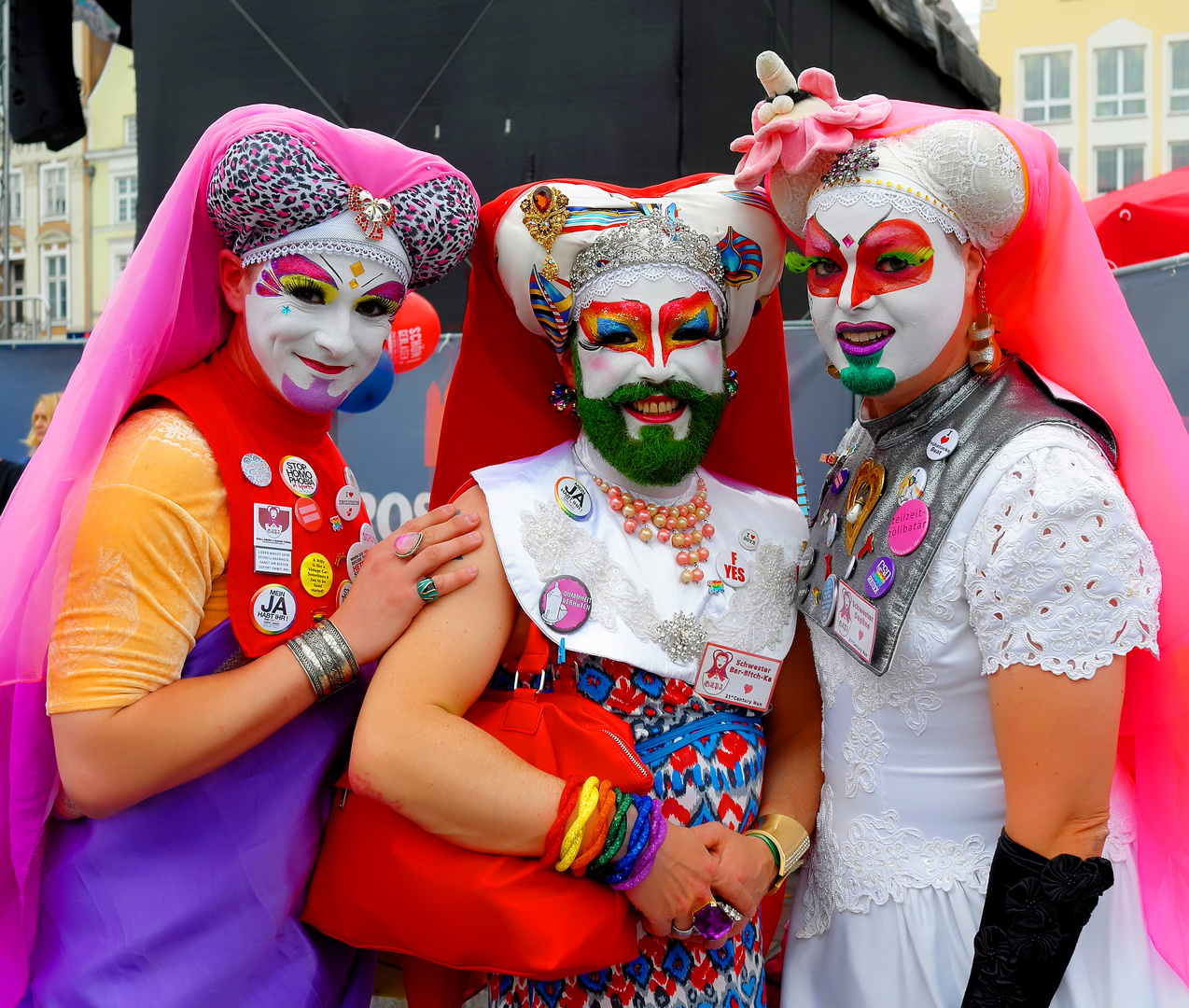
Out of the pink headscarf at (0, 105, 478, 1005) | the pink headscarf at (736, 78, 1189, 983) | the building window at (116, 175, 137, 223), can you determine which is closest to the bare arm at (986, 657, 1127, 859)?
the pink headscarf at (736, 78, 1189, 983)

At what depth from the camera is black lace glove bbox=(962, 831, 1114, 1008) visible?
143 centimetres

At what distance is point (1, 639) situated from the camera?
5.39 feet

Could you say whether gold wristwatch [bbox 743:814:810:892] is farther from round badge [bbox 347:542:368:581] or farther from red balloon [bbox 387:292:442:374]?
red balloon [bbox 387:292:442:374]

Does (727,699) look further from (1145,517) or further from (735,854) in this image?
(1145,517)

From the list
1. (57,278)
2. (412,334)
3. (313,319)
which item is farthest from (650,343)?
(57,278)

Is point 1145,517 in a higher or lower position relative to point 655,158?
lower

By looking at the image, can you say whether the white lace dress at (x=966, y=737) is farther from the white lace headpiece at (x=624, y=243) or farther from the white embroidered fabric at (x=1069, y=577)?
the white lace headpiece at (x=624, y=243)

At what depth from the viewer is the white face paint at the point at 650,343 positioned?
1.86 meters

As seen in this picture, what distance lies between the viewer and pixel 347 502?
1.98 meters

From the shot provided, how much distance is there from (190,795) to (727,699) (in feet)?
3.12

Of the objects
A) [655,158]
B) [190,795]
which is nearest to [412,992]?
[190,795]

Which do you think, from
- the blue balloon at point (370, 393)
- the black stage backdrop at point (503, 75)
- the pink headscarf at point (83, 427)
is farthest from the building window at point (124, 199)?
the pink headscarf at point (83, 427)

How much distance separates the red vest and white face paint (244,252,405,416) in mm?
85

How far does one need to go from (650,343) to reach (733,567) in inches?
18.3
